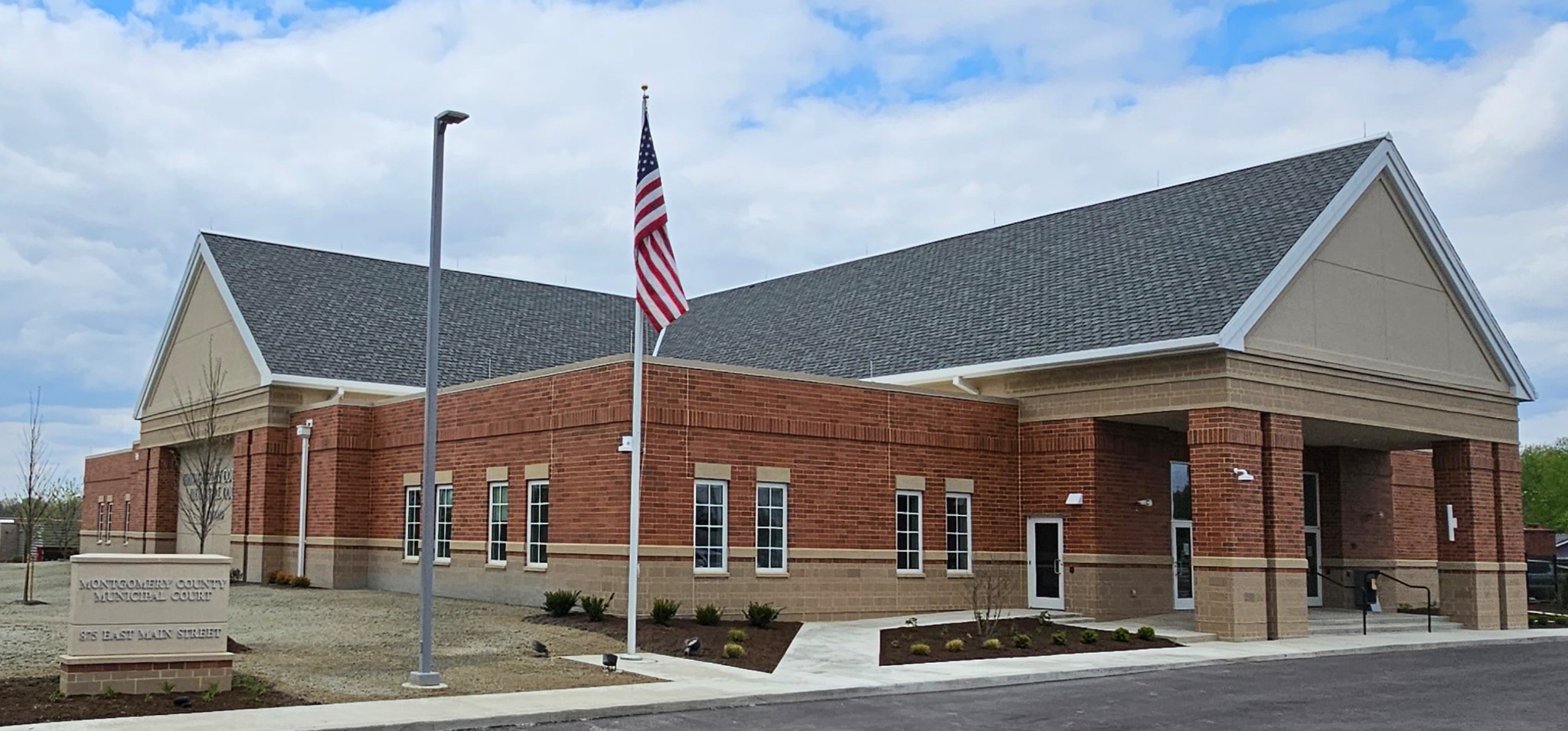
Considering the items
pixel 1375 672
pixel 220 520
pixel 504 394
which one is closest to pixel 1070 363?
pixel 1375 672

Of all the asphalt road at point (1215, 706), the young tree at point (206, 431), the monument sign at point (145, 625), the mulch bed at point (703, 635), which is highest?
the young tree at point (206, 431)

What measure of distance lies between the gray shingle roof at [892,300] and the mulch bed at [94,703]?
17330 millimetres

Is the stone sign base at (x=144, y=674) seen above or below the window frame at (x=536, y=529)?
below

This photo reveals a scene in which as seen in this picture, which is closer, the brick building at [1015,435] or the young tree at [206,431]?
the brick building at [1015,435]

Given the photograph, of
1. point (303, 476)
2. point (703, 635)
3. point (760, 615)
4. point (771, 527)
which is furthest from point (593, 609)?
point (303, 476)

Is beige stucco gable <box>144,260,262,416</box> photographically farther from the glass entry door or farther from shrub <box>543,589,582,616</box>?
the glass entry door

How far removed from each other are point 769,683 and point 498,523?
11.9 meters

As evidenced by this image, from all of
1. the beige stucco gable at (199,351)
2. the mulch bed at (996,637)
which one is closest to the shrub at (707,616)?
the mulch bed at (996,637)

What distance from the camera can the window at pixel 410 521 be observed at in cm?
3070

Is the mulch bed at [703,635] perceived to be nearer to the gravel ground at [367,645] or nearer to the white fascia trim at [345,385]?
the gravel ground at [367,645]

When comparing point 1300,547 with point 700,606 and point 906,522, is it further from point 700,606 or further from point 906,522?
point 700,606

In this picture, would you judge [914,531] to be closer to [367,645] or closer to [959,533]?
[959,533]

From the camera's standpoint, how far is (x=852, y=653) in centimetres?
2025

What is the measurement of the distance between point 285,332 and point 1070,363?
67.6 feet
